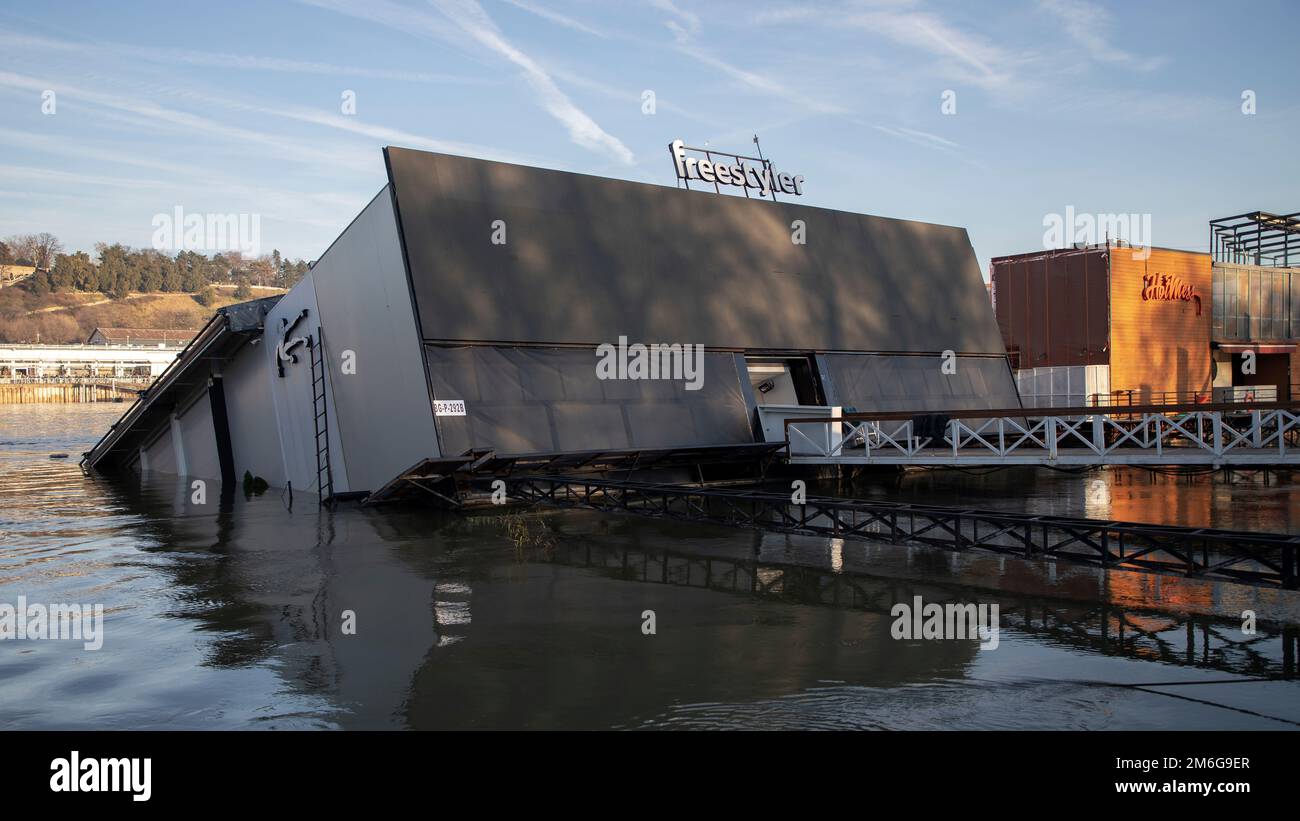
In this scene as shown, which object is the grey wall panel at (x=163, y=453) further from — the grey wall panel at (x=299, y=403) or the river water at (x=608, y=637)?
the river water at (x=608, y=637)

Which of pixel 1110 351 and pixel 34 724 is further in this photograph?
pixel 1110 351

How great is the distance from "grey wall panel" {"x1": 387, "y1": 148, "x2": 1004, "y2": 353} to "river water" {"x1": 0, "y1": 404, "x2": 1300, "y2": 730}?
5.83 meters

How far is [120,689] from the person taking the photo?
7.55 m

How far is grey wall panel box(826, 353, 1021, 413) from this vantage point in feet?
84.8

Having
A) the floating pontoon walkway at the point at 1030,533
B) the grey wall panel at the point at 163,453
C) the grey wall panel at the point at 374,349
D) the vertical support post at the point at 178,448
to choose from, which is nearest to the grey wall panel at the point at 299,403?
the grey wall panel at the point at 374,349

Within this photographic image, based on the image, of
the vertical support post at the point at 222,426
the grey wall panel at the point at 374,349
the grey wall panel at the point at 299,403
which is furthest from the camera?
the vertical support post at the point at 222,426

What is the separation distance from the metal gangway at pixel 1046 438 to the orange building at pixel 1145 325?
1322 cm

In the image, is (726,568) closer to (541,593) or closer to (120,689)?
(541,593)

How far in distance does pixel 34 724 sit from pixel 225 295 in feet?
693

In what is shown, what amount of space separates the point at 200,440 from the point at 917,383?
2262 cm

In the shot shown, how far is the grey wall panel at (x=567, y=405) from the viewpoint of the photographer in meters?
19.0

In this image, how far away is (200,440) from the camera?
29.7 meters

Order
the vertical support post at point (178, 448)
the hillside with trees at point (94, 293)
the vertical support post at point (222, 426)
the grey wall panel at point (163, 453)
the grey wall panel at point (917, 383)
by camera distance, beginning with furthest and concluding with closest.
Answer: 1. the hillside with trees at point (94, 293)
2. the grey wall panel at point (163, 453)
3. the vertical support post at point (178, 448)
4. the vertical support post at point (222, 426)
5. the grey wall panel at point (917, 383)
